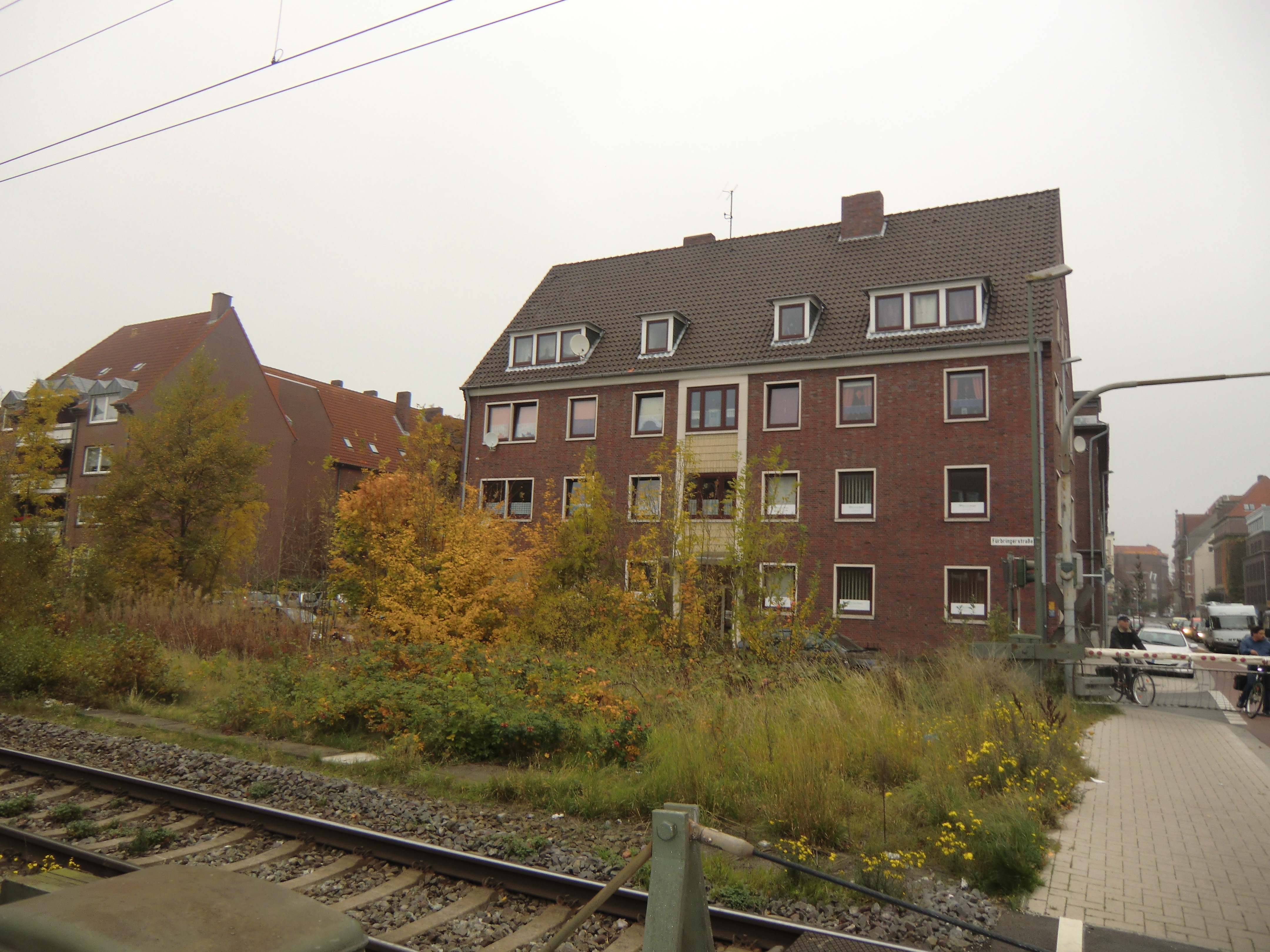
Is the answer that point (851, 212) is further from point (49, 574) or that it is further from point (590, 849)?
point (590, 849)

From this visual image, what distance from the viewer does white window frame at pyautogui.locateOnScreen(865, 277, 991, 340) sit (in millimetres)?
26047

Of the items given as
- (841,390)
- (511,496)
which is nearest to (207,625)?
(511,496)

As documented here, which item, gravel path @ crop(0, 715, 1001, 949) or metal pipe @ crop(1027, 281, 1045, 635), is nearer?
gravel path @ crop(0, 715, 1001, 949)

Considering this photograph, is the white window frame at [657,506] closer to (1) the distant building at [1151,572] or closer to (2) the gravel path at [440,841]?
(2) the gravel path at [440,841]

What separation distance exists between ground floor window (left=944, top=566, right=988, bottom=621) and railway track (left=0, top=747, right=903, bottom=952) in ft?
67.9

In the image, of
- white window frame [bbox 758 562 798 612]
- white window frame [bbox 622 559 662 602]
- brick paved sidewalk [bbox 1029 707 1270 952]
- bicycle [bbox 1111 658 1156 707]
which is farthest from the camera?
bicycle [bbox 1111 658 1156 707]

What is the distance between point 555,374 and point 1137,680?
21.5 m

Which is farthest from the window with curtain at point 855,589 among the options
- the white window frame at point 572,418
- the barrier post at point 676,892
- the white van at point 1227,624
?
the white van at point 1227,624

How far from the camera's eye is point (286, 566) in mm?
44375

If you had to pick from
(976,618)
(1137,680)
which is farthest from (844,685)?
(976,618)

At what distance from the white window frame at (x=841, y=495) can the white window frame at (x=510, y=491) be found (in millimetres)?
11051

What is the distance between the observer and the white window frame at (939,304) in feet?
85.5

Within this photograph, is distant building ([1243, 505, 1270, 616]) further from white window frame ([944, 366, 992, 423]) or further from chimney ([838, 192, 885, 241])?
white window frame ([944, 366, 992, 423])

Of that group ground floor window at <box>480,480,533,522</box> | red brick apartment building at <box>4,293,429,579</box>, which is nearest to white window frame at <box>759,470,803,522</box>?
ground floor window at <box>480,480,533,522</box>
